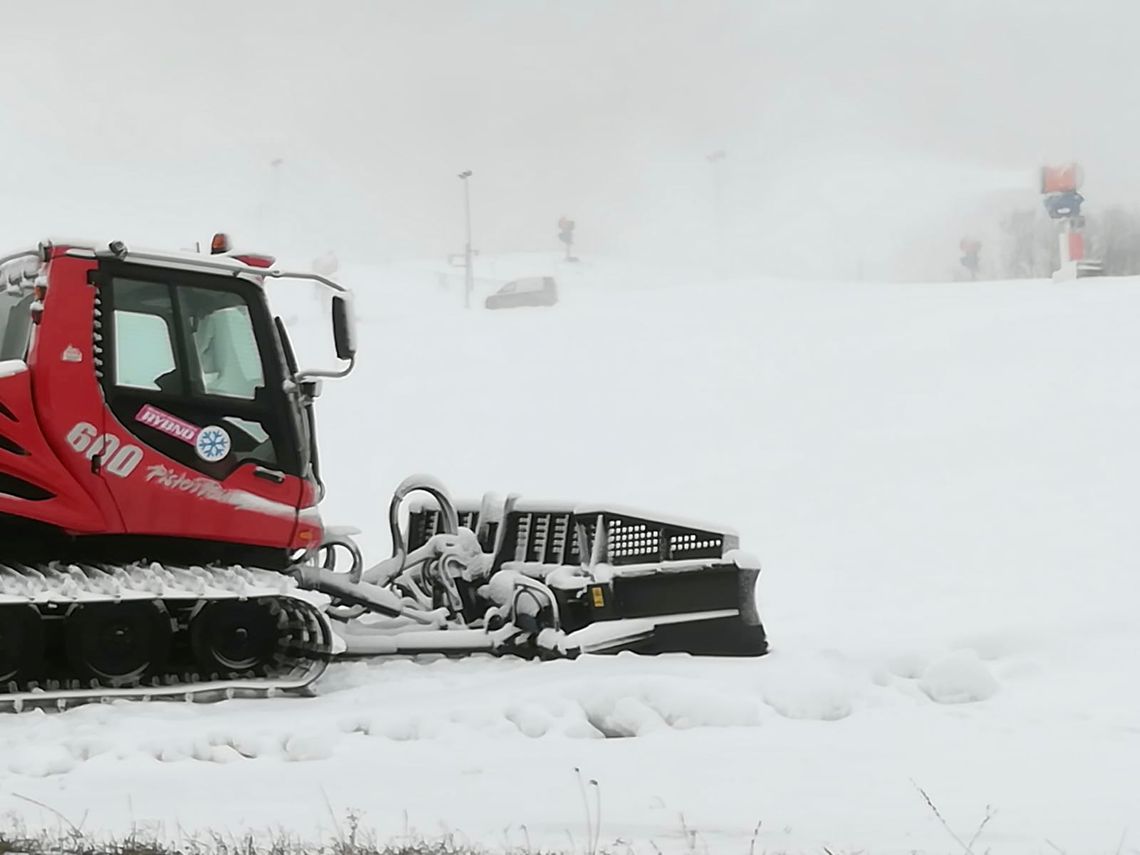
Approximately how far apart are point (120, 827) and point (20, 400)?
3.25 m

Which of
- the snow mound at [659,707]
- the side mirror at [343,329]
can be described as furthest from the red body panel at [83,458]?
the snow mound at [659,707]

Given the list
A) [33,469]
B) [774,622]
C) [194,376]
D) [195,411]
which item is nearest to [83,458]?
[33,469]

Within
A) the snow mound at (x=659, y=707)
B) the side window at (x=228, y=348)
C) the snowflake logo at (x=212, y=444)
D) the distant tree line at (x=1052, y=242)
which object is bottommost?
the snow mound at (x=659, y=707)

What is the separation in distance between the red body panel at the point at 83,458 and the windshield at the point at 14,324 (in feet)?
1.00

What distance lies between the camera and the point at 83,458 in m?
7.60

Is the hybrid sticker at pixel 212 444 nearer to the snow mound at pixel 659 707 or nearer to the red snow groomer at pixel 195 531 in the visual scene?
the red snow groomer at pixel 195 531

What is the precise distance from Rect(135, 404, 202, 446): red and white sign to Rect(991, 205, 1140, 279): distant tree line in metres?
65.1

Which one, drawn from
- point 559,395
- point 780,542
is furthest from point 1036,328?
point 780,542

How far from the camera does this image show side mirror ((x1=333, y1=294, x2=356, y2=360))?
311 inches

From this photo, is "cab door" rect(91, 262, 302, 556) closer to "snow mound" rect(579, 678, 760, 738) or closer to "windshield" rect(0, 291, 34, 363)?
"windshield" rect(0, 291, 34, 363)

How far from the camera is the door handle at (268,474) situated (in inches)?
319

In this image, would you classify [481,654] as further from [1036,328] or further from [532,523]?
[1036,328]

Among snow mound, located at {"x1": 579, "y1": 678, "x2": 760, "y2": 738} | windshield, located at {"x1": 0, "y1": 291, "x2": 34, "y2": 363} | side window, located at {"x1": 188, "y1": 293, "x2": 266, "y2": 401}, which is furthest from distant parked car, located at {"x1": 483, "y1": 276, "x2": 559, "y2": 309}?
snow mound, located at {"x1": 579, "y1": 678, "x2": 760, "y2": 738}

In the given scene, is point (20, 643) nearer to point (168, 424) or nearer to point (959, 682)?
point (168, 424)
